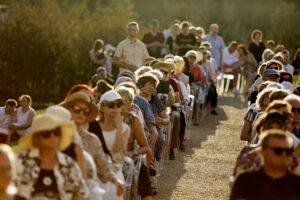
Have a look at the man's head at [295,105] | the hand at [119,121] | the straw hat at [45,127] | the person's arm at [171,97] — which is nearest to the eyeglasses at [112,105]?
the hand at [119,121]

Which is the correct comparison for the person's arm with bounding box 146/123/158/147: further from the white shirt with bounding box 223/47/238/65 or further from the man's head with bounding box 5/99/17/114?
the white shirt with bounding box 223/47/238/65

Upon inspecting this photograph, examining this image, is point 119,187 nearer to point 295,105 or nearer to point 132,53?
point 295,105

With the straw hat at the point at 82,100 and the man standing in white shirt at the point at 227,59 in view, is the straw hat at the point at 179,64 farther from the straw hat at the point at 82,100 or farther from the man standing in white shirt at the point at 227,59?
the man standing in white shirt at the point at 227,59

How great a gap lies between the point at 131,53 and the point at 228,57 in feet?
38.7

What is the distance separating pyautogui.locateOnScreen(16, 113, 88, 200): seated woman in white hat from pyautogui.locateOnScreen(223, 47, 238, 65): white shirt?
26.2 m

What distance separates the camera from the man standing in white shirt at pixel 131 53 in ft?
78.1

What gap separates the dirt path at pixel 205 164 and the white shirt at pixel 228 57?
271 inches

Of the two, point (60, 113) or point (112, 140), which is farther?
point (112, 140)

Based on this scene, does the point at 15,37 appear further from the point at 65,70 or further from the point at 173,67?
the point at 173,67

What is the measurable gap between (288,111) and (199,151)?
979 centimetres

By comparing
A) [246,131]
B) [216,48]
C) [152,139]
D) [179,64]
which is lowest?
[216,48]

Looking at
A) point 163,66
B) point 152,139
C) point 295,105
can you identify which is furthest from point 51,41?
point 295,105

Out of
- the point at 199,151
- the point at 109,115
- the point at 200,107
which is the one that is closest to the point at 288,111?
the point at 109,115

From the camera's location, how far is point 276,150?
28.8 feet
